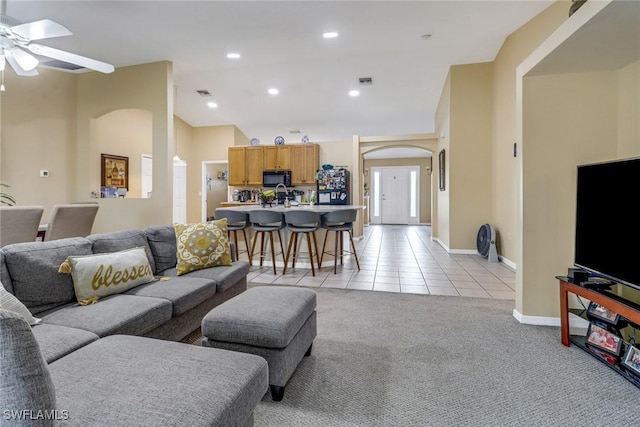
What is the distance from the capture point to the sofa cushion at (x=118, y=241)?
2.11 m

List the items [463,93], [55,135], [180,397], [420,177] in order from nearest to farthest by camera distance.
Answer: [180,397], [55,135], [463,93], [420,177]

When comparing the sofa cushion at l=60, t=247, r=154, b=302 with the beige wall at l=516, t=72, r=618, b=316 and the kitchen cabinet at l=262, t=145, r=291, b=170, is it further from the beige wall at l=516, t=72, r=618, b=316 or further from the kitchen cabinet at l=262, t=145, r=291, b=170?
the kitchen cabinet at l=262, t=145, r=291, b=170

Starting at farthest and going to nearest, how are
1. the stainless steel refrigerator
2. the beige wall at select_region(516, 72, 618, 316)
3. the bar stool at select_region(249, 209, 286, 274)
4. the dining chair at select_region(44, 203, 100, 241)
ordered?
1. the stainless steel refrigerator
2. the bar stool at select_region(249, 209, 286, 274)
3. the dining chair at select_region(44, 203, 100, 241)
4. the beige wall at select_region(516, 72, 618, 316)

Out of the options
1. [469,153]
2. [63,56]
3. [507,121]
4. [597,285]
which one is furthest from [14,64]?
[469,153]

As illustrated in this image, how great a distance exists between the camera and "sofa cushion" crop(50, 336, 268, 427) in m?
0.87

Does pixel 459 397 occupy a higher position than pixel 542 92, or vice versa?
pixel 542 92

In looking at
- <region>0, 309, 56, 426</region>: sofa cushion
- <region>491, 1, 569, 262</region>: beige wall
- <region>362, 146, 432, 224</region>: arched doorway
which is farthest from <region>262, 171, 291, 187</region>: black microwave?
<region>0, 309, 56, 426</region>: sofa cushion

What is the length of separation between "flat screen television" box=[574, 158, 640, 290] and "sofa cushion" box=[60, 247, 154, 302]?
3061 mm

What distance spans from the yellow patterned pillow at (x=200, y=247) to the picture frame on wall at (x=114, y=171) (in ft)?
14.3

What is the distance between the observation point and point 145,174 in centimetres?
687

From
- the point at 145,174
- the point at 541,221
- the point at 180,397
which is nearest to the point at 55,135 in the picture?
the point at 145,174

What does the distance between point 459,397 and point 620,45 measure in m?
2.38

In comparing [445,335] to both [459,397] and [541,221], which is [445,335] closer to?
[459,397]

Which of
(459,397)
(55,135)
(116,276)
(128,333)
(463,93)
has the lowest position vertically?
(459,397)
